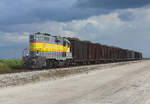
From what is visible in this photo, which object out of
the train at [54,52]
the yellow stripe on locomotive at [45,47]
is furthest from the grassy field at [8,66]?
the yellow stripe on locomotive at [45,47]

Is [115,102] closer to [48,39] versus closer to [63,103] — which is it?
[63,103]

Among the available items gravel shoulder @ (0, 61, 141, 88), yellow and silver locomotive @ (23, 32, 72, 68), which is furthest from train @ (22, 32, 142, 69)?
gravel shoulder @ (0, 61, 141, 88)

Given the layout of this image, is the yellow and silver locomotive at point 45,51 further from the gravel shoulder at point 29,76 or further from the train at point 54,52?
the gravel shoulder at point 29,76

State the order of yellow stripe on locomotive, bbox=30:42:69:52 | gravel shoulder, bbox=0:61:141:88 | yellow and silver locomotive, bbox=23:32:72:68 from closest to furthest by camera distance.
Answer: gravel shoulder, bbox=0:61:141:88
yellow and silver locomotive, bbox=23:32:72:68
yellow stripe on locomotive, bbox=30:42:69:52

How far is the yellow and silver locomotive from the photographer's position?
23.2m

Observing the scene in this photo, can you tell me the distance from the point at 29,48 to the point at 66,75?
600cm

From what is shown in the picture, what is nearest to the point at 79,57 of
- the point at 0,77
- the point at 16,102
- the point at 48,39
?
the point at 48,39

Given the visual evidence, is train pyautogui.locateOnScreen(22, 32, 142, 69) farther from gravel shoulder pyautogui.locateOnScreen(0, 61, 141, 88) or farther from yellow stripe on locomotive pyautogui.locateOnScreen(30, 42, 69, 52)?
gravel shoulder pyautogui.locateOnScreen(0, 61, 141, 88)

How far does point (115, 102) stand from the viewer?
982 centimetres

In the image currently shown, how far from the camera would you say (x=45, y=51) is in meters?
24.6

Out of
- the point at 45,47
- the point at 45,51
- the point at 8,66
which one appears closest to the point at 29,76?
the point at 45,51

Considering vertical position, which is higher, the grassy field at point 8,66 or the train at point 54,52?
the train at point 54,52

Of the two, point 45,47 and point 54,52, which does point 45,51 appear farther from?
point 54,52

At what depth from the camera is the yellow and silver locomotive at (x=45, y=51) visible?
23.2m
